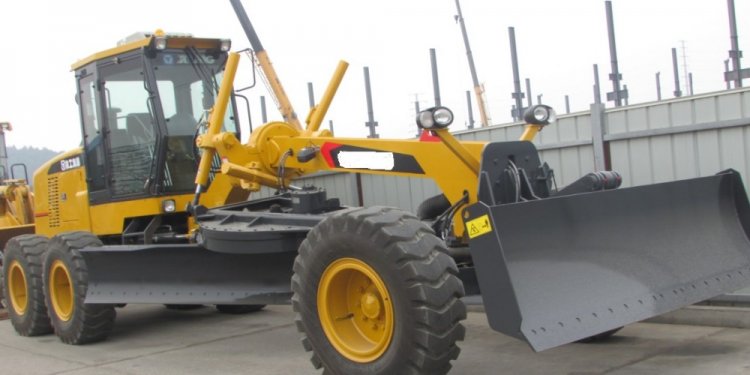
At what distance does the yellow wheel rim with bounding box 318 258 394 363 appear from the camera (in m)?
5.25

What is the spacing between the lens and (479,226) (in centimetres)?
478

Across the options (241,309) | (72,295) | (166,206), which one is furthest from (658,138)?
(72,295)

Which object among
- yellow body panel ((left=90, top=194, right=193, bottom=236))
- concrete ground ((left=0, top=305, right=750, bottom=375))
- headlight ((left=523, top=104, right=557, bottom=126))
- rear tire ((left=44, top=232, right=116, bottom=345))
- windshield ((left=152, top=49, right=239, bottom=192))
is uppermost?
windshield ((left=152, top=49, right=239, bottom=192))

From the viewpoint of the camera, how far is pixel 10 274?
9203 mm

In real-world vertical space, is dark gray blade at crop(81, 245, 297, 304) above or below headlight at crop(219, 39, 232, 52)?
below

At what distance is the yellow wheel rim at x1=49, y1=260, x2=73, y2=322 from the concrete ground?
32 centimetres

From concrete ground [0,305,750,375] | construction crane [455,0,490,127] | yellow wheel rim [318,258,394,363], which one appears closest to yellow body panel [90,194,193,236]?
concrete ground [0,305,750,375]

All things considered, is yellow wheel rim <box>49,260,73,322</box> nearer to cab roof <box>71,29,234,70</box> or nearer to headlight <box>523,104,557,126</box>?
cab roof <box>71,29,234,70</box>

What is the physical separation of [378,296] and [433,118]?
1243 mm

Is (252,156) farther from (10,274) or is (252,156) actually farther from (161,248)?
(10,274)

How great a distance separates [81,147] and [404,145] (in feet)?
14.0

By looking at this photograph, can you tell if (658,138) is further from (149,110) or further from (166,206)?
(149,110)

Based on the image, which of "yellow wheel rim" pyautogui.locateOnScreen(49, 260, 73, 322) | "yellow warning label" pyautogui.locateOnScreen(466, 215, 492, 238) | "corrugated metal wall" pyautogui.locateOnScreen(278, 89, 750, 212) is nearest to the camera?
"yellow warning label" pyautogui.locateOnScreen(466, 215, 492, 238)

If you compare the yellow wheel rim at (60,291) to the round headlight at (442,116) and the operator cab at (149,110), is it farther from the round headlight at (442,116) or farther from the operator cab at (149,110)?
the round headlight at (442,116)
